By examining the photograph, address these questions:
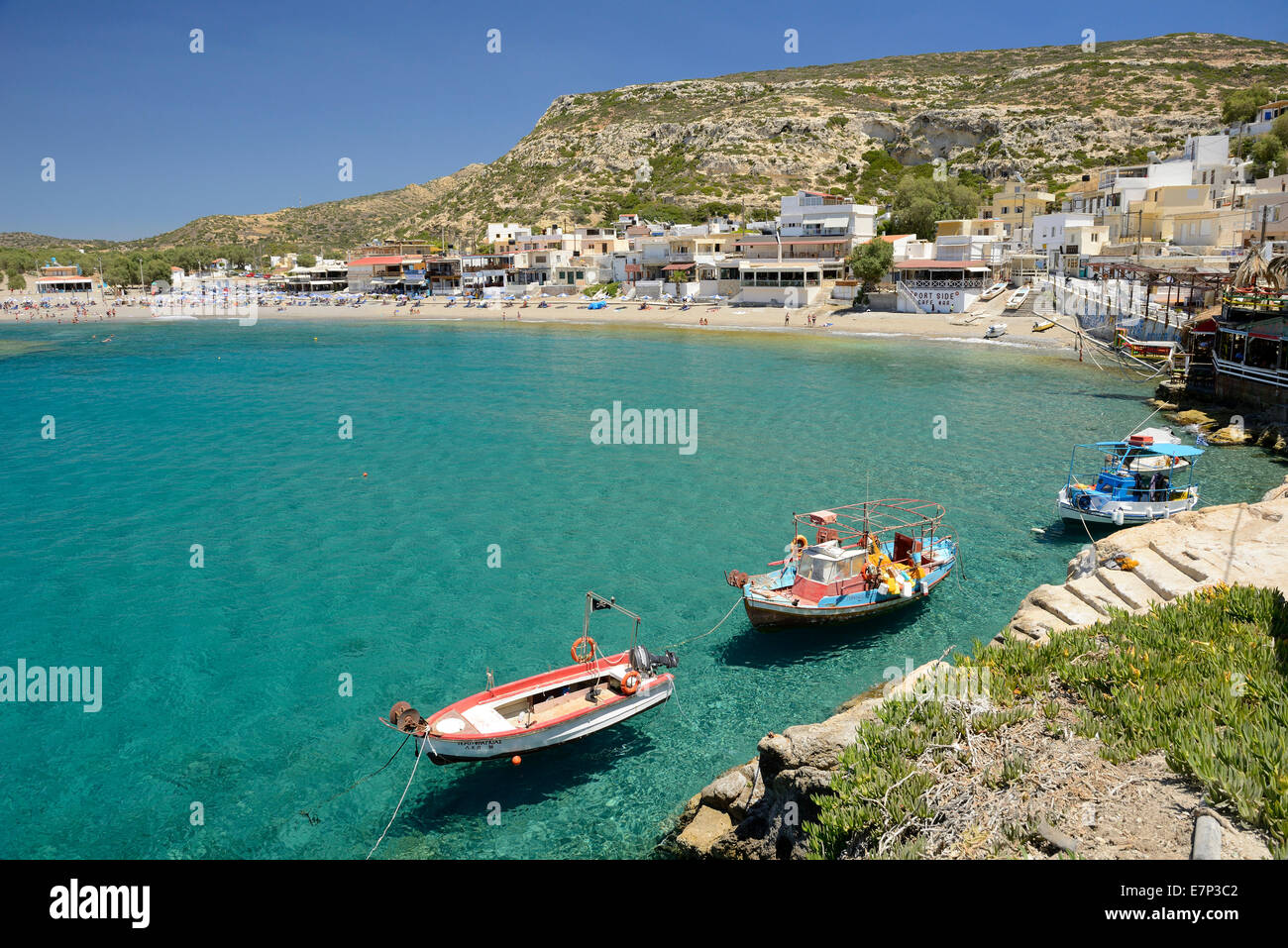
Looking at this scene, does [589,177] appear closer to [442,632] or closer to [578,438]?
[578,438]

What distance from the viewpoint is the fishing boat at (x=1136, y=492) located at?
2469cm

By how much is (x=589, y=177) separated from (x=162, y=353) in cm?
9740

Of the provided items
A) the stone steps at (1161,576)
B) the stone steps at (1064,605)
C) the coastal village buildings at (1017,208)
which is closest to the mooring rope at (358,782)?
the stone steps at (1064,605)

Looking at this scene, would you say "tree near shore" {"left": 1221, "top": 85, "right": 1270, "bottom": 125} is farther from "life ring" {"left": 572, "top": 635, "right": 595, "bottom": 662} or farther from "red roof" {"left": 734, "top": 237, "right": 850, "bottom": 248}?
"life ring" {"left": 572, "top": 635, "right": 595, "bottom": 662}

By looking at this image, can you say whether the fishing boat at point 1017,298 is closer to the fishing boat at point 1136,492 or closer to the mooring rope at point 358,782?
the fishing boat at point 1136,492

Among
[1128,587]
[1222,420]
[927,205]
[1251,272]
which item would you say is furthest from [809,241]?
[1128,587]

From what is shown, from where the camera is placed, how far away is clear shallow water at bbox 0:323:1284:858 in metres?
14.0

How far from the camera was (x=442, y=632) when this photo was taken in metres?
19.5

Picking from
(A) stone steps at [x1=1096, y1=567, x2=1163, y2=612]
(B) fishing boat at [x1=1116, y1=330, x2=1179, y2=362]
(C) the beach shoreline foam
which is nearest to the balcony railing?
(B) fishing boat at [x1=1116, y1=330, x2=1179, y2=362]

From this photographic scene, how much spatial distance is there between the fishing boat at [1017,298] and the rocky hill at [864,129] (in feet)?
190

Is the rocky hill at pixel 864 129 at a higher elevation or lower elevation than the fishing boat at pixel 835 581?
higher

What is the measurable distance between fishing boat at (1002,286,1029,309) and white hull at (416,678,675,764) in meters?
67.4

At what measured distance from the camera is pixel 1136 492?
25297mm

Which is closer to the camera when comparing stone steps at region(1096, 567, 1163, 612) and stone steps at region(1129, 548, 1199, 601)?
stone steps at region(1096, 567, 1163, 612)
